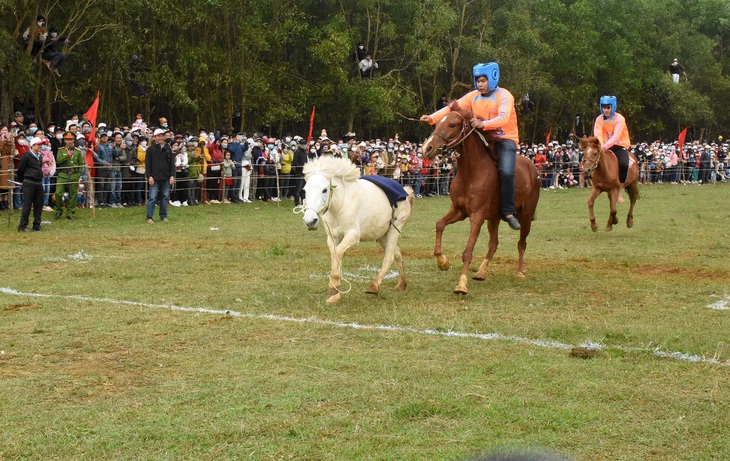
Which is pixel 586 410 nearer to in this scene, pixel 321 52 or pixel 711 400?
pixel 711 400

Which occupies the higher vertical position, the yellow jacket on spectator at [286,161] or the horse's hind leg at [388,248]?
the yellow jacket on spectator at [286,161]

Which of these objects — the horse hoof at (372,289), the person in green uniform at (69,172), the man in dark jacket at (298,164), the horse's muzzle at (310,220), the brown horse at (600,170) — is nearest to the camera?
the horse's muzzle at (310,220)

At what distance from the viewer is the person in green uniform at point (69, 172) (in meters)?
20.6

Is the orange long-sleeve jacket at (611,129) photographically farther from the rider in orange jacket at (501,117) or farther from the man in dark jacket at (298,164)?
the man in dark jacket at (298,164)

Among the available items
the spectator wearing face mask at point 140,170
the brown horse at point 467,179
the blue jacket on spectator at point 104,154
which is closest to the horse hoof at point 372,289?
the brown horse at point 467,179

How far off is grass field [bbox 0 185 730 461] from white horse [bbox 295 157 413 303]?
517 millimetres

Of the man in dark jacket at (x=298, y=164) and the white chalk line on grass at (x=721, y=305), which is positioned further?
the man in dark jacket at (x=298, y=164)

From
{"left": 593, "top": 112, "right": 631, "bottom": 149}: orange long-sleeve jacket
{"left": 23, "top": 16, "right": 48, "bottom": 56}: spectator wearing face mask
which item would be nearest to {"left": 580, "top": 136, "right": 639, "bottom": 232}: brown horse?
{"left": 593, "top": 112, "right": 631, "bottom": 149}: orange long-sleeve jacket

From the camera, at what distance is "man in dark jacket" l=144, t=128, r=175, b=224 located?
2100cm

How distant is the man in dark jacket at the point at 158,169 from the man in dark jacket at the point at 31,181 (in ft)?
9.91

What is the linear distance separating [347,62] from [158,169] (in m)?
21.7

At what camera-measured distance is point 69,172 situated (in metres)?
20.6

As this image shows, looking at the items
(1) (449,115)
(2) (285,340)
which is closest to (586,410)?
(2) (285,340)

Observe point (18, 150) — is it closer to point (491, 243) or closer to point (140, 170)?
point (140, 170)
